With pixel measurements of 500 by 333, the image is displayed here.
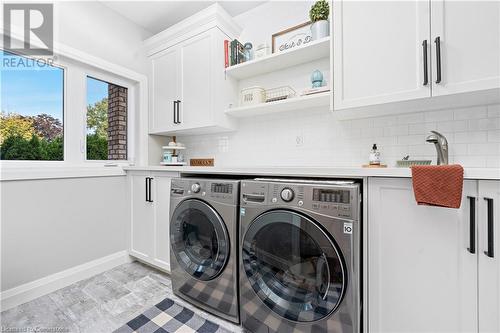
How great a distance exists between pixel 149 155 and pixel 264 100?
5.00 feet

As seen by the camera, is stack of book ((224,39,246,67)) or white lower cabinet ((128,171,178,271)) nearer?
white lower cabinet ((128,171,178,271))

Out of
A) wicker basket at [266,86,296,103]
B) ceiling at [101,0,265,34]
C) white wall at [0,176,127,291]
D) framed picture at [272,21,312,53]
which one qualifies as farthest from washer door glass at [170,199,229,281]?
ceiling at [101,0,265,34]

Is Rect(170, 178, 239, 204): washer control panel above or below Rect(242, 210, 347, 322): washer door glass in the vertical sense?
above

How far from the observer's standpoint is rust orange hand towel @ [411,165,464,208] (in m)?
0.87

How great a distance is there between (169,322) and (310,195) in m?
1.27

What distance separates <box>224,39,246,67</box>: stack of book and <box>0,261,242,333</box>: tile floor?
211cm

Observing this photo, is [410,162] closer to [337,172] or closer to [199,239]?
[337,172]

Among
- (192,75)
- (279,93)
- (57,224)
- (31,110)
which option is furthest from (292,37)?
(57,224)

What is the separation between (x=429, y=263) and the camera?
0.97 m

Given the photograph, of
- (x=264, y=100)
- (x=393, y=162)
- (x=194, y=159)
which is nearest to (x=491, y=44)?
(x=393, y=162)

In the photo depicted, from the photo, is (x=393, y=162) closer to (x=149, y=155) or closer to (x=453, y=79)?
(x=453, y=79)

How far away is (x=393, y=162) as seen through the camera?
160 cm

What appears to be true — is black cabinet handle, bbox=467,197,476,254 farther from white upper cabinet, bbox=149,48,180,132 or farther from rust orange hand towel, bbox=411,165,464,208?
white upper cabinet, bbox=149,48,180,132

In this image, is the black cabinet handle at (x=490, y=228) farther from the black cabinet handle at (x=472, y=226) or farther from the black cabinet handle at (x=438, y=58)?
the black cabinet handle at (x=438, y=58)
